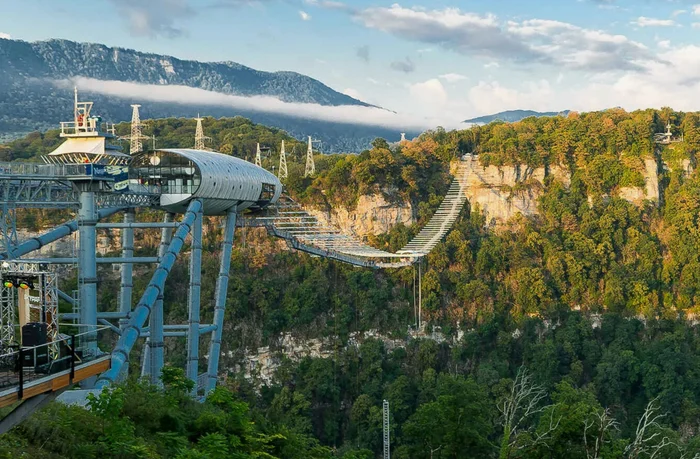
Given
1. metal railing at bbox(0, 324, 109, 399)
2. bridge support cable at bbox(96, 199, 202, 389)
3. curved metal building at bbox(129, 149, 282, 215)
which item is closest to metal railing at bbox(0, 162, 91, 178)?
bridge support cable at bbox(96, 199, 202, 389)

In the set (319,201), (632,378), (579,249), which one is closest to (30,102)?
(319,201)

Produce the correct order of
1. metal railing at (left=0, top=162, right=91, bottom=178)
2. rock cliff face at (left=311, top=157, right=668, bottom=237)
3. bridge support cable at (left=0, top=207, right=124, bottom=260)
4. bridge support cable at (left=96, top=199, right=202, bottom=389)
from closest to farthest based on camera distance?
bridge support cable at (left=96, top=199, right=202, bottom=389) < metal railing at (left=0, top=162, right=91, bottom=178) < bridge support cable at (left=0, top=207, right=124, bottom=260) < rock cliff face at (left=311, top=157, right=668, bottom=237)

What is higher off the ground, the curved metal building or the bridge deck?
the curved metal building

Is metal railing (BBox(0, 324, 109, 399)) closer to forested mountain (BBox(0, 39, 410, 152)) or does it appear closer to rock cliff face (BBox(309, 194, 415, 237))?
rock cliff face (BBox(309, 194, 415, 237))

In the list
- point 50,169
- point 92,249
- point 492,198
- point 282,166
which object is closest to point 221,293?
point 92,249

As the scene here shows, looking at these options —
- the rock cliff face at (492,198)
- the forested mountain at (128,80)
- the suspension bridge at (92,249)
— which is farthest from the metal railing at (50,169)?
the forested mountain at (128,80)

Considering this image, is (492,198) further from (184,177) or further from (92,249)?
(92,249)
